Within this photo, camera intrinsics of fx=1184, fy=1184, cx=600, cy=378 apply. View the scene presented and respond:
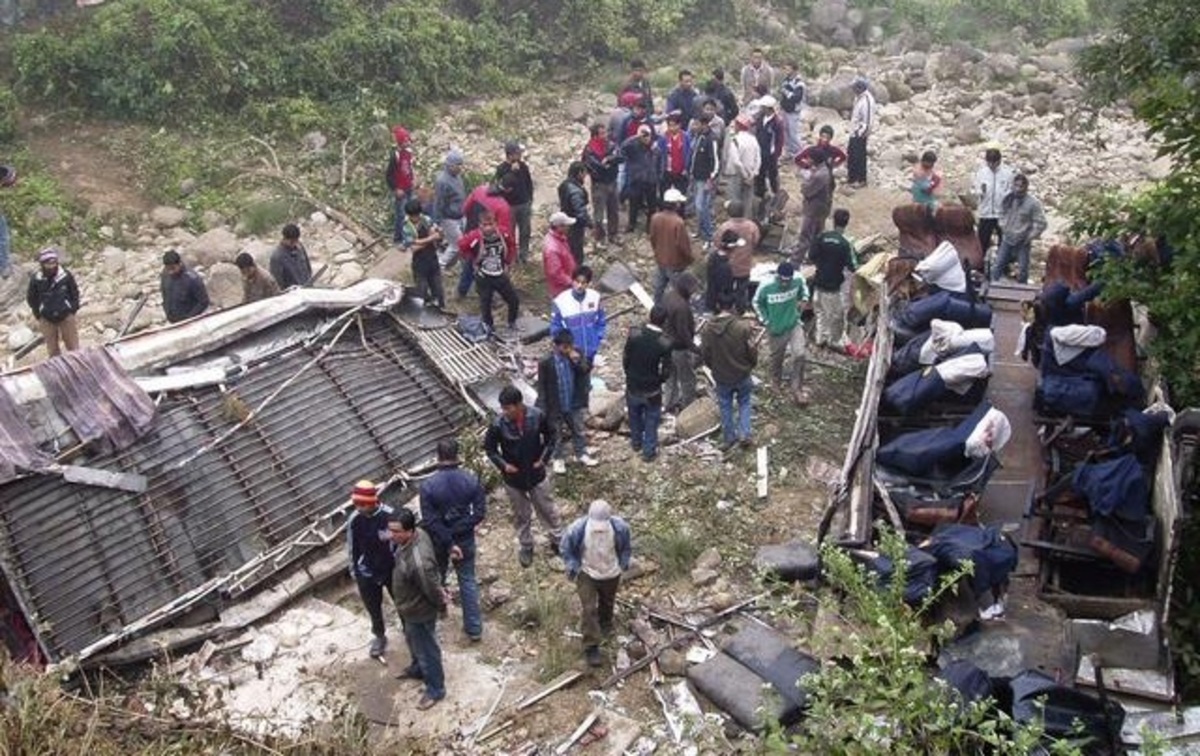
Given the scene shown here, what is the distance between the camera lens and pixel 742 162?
537 inches

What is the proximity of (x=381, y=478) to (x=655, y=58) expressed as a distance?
41.4 ft

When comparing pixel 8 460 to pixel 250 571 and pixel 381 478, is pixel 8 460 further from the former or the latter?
pixel 381 478

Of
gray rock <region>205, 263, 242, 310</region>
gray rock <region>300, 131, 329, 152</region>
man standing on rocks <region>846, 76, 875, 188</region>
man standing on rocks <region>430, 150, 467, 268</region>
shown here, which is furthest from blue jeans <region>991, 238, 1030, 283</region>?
gray rock <region>300, 131, 329, 152</region>

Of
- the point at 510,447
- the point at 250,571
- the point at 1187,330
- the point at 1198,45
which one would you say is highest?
the point at 1198,45

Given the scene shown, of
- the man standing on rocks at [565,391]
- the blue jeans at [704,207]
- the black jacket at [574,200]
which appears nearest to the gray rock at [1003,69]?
the blue jeans at [704,207]

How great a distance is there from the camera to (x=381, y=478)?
971 centimetres

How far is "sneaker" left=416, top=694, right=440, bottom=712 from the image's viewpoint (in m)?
7.83

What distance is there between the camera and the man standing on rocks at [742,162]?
1365 cm

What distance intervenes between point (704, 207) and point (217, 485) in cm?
701

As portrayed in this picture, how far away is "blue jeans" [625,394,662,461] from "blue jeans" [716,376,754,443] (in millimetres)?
554

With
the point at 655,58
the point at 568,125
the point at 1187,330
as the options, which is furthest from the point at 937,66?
the point at 1187,330

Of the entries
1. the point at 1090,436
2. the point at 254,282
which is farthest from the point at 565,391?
the point at 1090,436

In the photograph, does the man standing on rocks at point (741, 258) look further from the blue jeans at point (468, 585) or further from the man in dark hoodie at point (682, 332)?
the blue jeans at point (468, 585)

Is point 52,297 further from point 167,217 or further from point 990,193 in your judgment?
point 990,193
